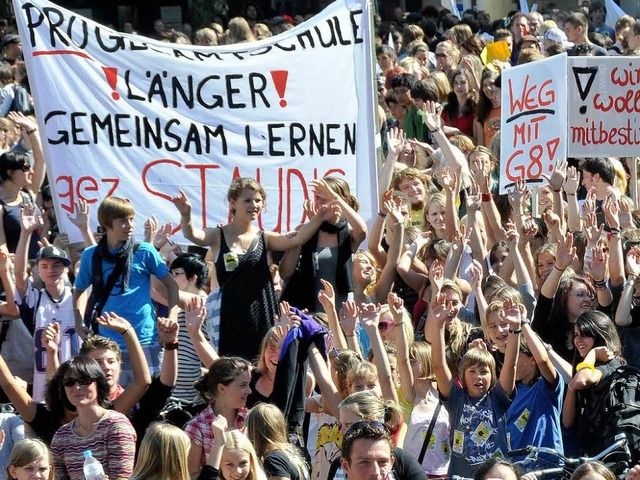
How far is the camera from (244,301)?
27.5 feet

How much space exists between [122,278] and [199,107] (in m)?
1.87

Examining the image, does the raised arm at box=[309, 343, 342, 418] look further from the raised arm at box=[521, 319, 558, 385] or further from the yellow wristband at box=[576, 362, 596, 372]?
the yellow wristband at box=[576, 362, 596, 372]

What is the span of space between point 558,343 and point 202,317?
6.69 ft

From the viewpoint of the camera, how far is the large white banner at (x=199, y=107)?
9.70m

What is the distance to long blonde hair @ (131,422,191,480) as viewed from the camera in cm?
635

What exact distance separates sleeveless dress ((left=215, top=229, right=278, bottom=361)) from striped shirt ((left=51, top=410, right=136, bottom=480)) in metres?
1.52

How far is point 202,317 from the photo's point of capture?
25.0 feet

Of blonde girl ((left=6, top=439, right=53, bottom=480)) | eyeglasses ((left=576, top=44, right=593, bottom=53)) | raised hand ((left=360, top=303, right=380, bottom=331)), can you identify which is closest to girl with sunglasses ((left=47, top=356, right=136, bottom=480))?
blonde girl ((left=6, top=439, right=53, bottom=480))

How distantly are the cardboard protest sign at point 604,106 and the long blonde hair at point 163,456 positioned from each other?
5.21m

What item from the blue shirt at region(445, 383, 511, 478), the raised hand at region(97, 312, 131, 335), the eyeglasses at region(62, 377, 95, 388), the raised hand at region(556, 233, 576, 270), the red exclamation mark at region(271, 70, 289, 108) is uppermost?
the red exclamation mark at region(271, 70, 289, 108)

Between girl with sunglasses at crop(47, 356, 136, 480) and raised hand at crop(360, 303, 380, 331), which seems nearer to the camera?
girl with sunglasses at crop(47, 356, 136, 480)

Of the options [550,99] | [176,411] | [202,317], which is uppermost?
[550,99]

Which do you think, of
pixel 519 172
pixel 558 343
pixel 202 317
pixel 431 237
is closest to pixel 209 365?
pixel 202 317

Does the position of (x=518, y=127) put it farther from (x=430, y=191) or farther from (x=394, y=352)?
(x=394, y=352)
